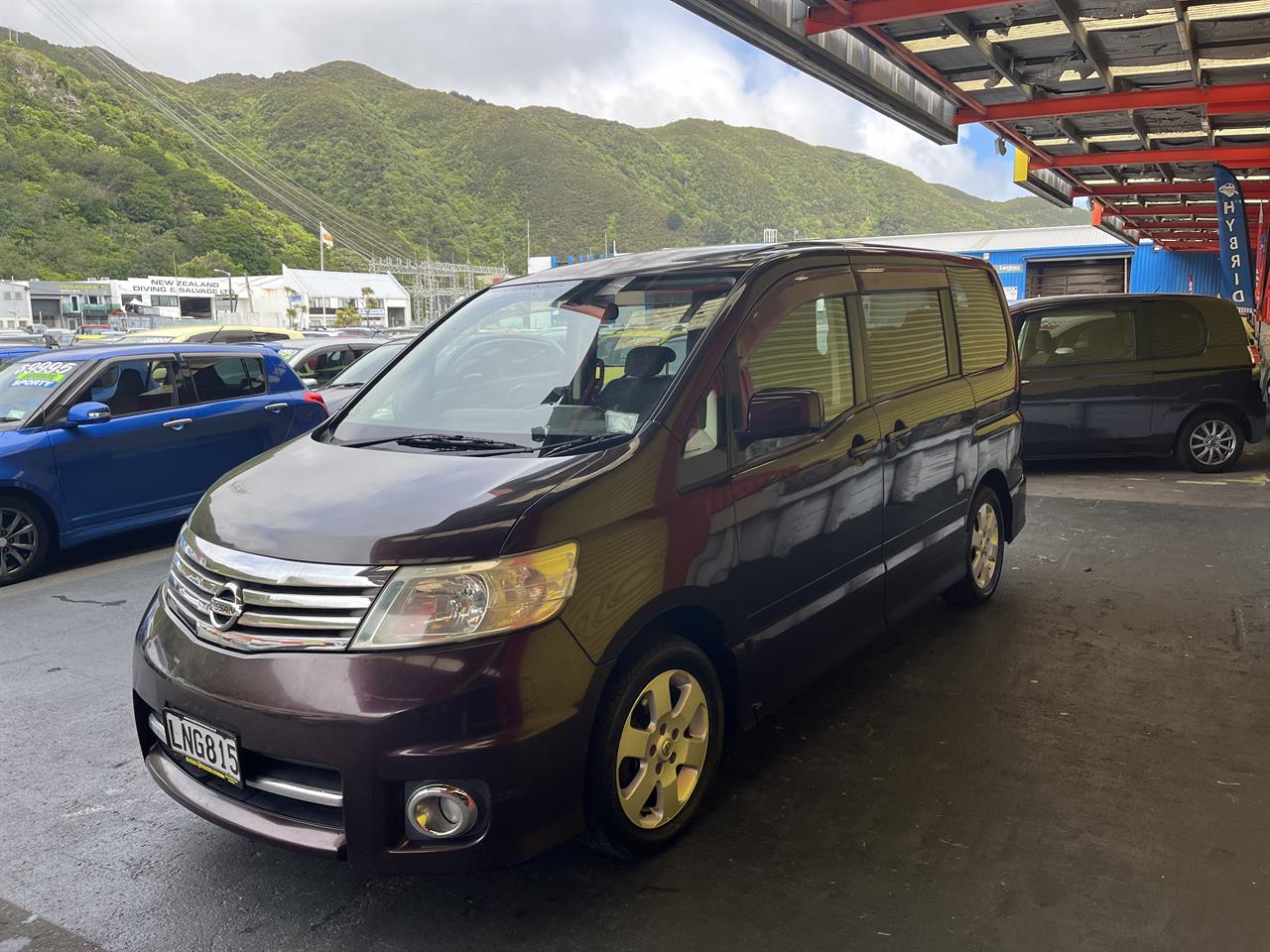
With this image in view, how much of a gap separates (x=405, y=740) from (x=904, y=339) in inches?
117

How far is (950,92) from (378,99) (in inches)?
5078

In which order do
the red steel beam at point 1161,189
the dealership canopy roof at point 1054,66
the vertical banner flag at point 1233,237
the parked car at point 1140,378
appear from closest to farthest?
1. the dealership canopy roof at point 1054,66
2. the parked car at point 1140,378
3. the vertical banner flag at point 1233,237
4. the red steel beam at point 1161,189

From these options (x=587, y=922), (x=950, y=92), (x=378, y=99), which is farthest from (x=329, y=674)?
(x=378, y=99)

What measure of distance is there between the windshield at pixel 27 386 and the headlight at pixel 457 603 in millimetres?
5672

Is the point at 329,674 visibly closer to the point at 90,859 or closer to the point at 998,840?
the point at 90,859

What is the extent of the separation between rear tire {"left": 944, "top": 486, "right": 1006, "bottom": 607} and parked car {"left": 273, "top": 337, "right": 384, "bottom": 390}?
357 inches

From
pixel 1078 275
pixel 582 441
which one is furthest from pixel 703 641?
pixel 1078 275

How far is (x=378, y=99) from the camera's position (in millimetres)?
125500

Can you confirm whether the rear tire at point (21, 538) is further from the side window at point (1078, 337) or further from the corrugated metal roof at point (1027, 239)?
the corrugated metal roof at point (1027, 239)

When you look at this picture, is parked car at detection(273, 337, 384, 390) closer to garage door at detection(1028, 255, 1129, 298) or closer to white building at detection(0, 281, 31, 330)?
garage door at detection(1028, 255, 1129, 298)

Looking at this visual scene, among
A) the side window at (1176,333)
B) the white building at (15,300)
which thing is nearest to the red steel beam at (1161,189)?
the side window at (1176,333)

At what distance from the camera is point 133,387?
7223 mm

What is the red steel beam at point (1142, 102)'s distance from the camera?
10828 mm

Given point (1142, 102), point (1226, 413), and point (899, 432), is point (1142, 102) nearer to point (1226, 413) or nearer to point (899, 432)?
point (1226, 413)
